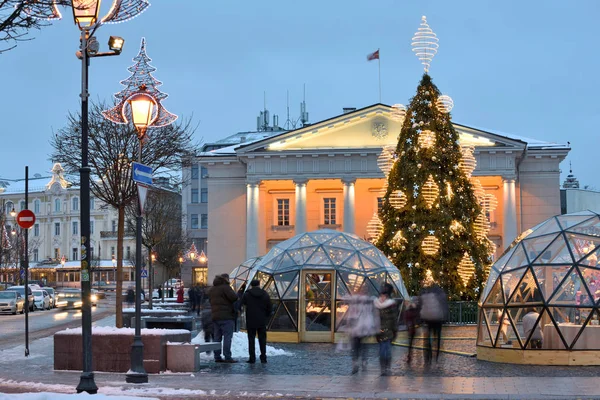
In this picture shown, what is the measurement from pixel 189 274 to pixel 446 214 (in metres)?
68.8

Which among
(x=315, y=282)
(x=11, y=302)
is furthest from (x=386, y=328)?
(x=11, y=302)

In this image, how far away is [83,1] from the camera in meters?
12.7

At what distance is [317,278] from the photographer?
26.1 metres

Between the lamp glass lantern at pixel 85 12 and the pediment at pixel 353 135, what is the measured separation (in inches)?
1884

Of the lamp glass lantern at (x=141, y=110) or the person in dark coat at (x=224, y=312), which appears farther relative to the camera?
the person in dark coat at (x=224, y=312)

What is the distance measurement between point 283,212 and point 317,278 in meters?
39.3

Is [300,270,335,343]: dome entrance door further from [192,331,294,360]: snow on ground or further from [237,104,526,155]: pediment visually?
[237,104,526,155]: pediment

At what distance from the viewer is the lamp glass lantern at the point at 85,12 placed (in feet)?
41.7

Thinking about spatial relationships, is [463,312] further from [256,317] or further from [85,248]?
[85,248]

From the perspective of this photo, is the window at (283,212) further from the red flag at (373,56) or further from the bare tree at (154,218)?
the red flag at (373,56)

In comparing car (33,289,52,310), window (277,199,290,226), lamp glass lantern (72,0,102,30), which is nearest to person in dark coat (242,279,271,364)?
lamp glass lantern (72,0,102,30)

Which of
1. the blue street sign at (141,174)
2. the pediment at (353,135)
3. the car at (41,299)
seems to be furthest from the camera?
the pediment at (353,135)

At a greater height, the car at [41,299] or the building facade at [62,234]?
the building facade at [62,234]

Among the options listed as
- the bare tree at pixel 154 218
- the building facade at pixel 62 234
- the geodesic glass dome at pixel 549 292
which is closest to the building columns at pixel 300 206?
the bare tree at pixel 154 218
